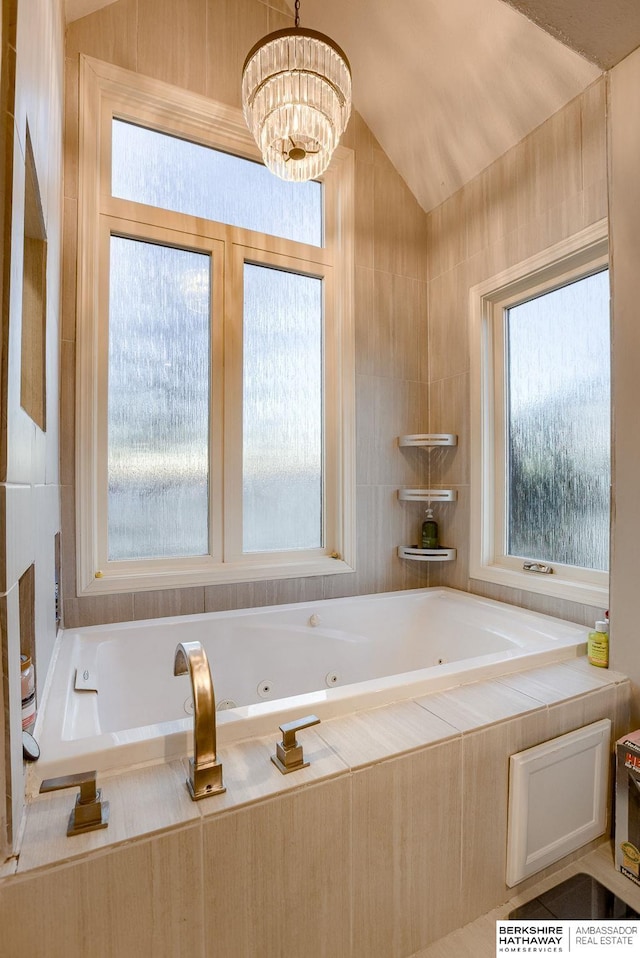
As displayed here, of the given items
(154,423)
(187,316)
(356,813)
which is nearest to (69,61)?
(187,316)

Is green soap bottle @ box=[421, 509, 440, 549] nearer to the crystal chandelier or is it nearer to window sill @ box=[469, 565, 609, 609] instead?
window sill @ box=[469, 565, 609, 609]

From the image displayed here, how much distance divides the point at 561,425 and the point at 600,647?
2.88 ft

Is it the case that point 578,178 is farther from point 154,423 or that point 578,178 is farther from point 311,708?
point 311,708

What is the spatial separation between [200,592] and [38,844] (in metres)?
1.25

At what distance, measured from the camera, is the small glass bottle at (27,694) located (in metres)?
1.00

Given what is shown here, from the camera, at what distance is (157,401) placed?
1967mm

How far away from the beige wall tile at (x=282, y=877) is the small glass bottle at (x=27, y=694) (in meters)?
0.48

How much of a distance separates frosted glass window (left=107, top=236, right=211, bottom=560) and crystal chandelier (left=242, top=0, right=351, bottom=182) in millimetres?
645

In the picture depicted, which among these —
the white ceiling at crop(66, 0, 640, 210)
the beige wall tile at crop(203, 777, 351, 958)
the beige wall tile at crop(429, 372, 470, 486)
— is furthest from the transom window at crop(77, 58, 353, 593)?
the beige wall tile at crop(203, 777, 351, 958)

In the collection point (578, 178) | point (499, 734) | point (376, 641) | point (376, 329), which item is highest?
point (578, 178)

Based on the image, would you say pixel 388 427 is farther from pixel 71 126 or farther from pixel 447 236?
pixel 71 126

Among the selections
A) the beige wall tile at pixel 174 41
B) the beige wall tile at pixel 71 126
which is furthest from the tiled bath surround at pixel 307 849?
the beige wall tile at pixel 174 41

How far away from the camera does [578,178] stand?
178cm

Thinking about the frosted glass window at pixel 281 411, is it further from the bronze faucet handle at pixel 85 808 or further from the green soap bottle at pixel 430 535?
the bronze faucet handle at pixel 85 808
